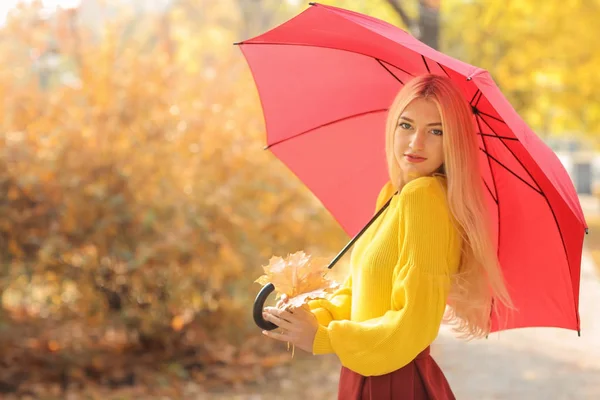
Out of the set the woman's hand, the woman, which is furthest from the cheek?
the woman's hand

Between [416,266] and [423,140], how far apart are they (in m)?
0.44

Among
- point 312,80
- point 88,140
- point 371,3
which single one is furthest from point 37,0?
point 371,3

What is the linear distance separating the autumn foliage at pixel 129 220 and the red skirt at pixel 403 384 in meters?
3.50

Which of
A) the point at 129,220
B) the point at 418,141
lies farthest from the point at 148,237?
the point at 418,141

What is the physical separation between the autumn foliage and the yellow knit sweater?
3.62 metres

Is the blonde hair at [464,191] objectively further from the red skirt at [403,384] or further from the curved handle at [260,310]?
the curved handle at [260,310]

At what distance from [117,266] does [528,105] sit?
1080 centimetres

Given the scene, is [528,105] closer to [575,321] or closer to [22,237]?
[22,237]

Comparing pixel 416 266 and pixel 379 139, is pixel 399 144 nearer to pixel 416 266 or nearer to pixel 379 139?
pixel 416 266

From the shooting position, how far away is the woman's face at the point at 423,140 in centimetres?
240

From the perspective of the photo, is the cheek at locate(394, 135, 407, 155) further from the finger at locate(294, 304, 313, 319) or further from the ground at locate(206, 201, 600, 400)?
the ground at locate(206, 201, 600, 400)

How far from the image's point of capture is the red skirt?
2.36 m

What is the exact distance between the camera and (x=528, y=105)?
14.8 metres

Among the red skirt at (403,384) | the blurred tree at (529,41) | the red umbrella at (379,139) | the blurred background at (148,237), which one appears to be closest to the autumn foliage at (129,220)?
the blurred background at (148,237)
